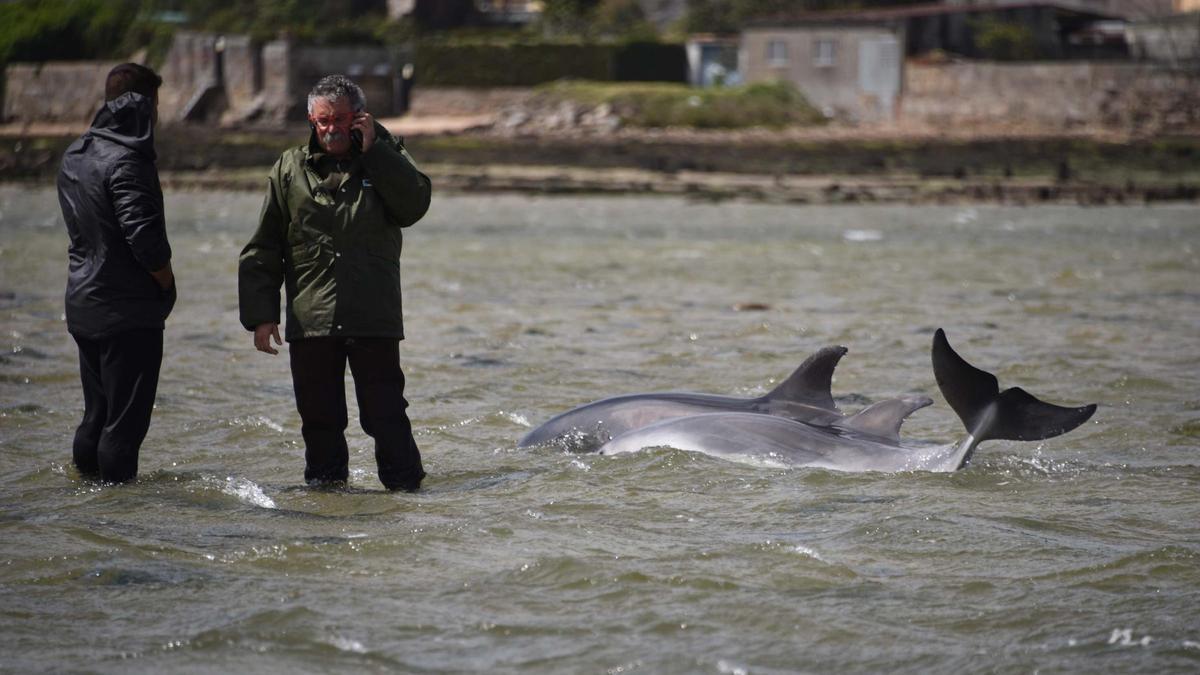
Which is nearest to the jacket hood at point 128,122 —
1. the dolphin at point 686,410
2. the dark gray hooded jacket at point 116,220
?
the dark gray hooded jacket at point 116,220

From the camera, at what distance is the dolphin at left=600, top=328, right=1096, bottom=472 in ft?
26.7

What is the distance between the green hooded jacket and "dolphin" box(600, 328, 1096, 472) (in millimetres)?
2003

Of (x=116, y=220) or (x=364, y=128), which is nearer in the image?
(x=364, y=128)

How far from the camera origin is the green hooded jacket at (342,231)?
721cm

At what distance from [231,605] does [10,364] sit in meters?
6.62

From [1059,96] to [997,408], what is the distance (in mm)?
46333

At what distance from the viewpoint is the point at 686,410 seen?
9.05 metres

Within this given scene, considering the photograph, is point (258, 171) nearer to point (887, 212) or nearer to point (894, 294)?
point (887, 212)

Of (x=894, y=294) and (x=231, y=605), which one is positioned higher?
(x=231, y=605)

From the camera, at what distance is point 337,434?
25.4 ft

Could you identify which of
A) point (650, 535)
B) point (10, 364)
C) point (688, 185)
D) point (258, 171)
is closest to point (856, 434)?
point (650, 535)

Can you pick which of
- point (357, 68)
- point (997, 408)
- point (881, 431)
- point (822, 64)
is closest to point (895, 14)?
point (822, 64)

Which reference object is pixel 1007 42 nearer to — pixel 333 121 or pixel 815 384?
pixel 815 384

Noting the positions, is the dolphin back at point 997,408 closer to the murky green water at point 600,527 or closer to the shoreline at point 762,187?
the murky green water at point 600,527
